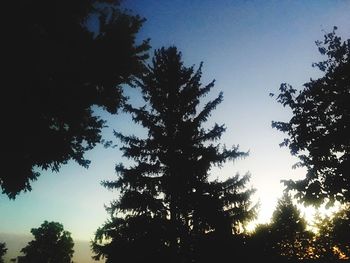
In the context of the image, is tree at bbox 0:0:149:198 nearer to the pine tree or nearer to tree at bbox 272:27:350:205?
tree at bbox 272:27:350:205

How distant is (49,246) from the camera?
44.8 m

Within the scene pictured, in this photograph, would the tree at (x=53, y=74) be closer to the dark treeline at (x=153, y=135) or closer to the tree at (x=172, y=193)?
the dark treeline at (x=153, y=135)

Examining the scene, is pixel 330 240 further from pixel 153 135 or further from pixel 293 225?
pixel 153 135

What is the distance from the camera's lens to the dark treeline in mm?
6270

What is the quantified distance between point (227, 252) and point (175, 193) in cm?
311

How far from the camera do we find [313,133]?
18516 mm

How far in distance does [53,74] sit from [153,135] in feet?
27.8

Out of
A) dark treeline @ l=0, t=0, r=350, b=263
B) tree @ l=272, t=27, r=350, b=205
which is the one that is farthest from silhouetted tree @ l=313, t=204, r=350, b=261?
tree @ l=272, t=27, r=350, b=205

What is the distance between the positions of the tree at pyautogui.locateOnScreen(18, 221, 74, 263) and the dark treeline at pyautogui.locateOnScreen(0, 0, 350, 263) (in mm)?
37633

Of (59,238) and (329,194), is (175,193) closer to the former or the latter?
(329,194)

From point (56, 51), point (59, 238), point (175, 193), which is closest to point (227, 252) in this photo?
point (175, 193)

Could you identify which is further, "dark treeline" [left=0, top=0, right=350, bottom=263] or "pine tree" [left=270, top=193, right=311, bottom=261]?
"pine tree" [left=270, top=193, right=311, bottom=261]

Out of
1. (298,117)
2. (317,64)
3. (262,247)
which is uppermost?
(317,64)

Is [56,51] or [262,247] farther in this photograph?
[262,247]
